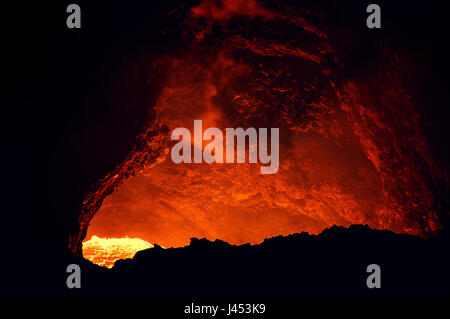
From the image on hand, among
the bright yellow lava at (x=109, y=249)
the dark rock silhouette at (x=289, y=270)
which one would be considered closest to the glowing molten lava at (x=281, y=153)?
the bright yellow lava at (x=109, y=249)

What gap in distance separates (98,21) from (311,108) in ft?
13.4

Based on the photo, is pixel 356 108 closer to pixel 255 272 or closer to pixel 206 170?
pixel 255 272

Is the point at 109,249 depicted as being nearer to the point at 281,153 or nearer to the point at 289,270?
the point at 281,153

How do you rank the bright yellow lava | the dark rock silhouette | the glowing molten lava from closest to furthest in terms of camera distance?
the dark rock silhouette → the glowing molten lava → the bright yellow lava

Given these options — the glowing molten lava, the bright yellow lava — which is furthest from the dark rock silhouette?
the bright yellow lava

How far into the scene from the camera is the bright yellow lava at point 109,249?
7812 millimetres

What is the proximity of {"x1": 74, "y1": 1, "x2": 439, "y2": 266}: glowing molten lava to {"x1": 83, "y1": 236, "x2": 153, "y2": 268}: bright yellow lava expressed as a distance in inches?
1.4

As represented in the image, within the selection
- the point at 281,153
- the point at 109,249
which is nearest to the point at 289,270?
the point at 281,153

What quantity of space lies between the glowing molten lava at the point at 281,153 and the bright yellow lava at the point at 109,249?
0.04 metres

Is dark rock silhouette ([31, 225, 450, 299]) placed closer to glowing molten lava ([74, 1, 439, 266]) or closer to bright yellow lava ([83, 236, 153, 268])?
glowing molten lava ([74, 1, 439, 266])

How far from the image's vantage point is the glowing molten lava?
4.41 meters

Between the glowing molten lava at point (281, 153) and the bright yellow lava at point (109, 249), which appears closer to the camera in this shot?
the glowing molten lava at point (281, 153)

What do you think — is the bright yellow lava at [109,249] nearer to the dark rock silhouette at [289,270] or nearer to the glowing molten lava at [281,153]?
the glowing molten lava at [281,153]
